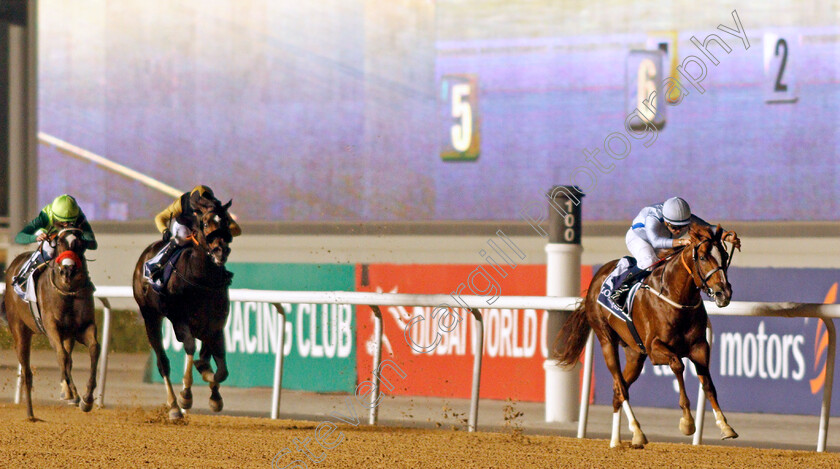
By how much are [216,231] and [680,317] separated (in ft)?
8.53

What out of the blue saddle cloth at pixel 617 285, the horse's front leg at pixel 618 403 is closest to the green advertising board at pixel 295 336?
the horse's front leg at pixel 618 403

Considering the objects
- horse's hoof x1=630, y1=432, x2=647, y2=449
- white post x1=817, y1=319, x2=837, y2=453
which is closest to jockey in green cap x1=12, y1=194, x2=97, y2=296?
horse's hoof x1=630, y1=432, x2=647, y2=449

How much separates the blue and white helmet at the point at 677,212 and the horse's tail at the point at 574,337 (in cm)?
105

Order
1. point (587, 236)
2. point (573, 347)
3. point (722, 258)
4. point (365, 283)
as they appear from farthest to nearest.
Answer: point (587, 236)
point (365, 283)
point (573, 347)
point (722, 258)

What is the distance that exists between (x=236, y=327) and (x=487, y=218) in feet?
17.1

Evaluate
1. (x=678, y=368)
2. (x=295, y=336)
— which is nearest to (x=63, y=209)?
(x=295, y=336)

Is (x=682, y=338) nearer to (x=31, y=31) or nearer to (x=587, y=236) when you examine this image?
(x=587, y=236)

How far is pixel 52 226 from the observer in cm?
831

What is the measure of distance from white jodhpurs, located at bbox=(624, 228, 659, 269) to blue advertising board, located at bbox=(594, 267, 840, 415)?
2.75 metres

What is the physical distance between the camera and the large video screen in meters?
14.5

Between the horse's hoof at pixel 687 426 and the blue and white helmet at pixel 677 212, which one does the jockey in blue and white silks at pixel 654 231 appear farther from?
the horse's hoof at pixel 687 426

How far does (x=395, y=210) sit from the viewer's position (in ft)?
53.8

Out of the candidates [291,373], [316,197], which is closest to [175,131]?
[316,197]

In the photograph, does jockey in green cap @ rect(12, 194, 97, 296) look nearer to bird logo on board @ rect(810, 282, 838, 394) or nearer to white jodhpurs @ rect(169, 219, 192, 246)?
white jodhpurs @ rect(169, 219, 192, 246)
